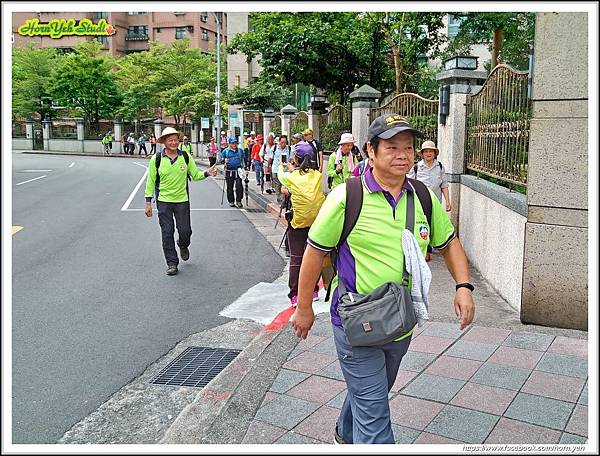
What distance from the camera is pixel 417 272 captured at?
2998 millimetres

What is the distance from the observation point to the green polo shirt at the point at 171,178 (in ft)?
26.8

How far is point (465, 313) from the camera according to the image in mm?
3164

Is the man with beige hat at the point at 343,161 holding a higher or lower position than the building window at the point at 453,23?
lower

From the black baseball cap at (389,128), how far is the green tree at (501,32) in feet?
29.6

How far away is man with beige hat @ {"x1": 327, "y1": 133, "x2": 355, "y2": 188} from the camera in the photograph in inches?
378

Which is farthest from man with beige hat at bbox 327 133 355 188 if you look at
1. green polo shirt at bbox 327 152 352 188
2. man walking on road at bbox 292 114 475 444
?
man walking on road at bbox 292 114 475 444

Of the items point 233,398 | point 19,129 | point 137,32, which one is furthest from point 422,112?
point 137,32

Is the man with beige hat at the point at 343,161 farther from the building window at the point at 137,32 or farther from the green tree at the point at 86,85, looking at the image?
the building window at the point at 137,32

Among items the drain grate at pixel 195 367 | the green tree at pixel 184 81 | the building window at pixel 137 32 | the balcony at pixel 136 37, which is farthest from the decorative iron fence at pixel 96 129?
the drain grate at pixel 195 367

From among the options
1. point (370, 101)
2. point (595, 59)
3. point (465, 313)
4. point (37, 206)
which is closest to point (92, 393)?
point (465, 313)

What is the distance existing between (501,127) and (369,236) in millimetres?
4877

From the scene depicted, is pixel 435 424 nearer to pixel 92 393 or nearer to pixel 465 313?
pixel 465 313

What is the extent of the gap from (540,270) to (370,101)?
8.32m

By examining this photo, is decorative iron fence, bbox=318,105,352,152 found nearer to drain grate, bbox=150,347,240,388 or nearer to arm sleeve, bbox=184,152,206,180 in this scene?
arm sleeve, bbox=184,152,206,180
